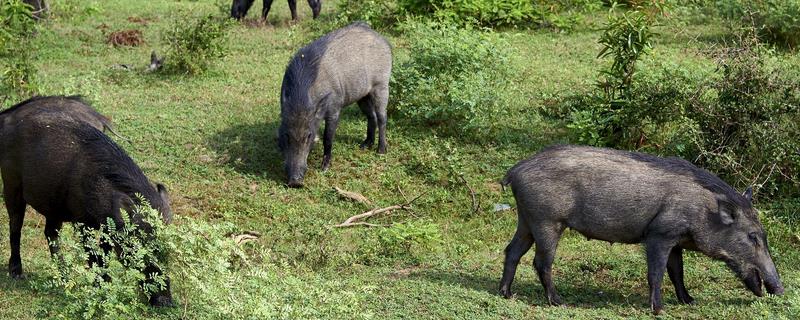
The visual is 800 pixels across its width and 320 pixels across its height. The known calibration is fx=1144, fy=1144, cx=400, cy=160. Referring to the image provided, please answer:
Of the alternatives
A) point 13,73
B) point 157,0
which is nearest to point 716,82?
point 13,73

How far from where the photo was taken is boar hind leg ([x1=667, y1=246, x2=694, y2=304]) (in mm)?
8156

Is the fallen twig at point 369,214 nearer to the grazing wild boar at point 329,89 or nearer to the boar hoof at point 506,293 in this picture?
the grazing wild boar at point 329,89

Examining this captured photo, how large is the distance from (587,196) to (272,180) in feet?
14.0

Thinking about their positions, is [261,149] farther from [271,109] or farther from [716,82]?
[716,82]

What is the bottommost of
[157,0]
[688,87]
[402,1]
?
[157,0]

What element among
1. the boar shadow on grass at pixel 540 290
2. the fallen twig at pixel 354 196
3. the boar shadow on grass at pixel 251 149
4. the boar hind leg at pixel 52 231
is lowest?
the boar shadow on grass at pixel 251 149

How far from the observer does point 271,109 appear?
13.2 meters

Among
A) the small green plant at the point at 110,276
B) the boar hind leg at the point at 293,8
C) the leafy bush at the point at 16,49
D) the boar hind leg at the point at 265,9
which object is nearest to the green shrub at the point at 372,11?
the boar hind leg at the point at 293,8

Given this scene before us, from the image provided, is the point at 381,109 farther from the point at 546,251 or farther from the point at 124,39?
the point at 124,39

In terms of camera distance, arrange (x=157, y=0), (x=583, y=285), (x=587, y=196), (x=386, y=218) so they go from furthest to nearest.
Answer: (x=157, y=0)
(x=386, y=218)
(x=583, y=285)
(x=587, y=196)

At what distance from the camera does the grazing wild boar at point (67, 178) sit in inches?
297

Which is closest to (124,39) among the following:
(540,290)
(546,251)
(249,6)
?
(249,6)

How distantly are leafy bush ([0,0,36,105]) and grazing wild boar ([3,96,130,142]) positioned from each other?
229cm

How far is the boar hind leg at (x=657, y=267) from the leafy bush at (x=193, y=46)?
7.93 meters
